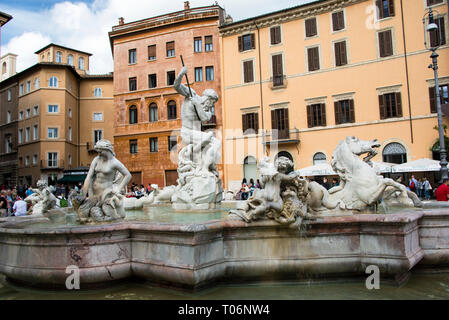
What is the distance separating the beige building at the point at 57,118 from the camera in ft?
125

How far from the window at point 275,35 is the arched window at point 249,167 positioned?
934cm

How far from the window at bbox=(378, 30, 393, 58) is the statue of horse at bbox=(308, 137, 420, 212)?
22.2 meters

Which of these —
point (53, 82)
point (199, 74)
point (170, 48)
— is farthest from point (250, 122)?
point (53, 82)

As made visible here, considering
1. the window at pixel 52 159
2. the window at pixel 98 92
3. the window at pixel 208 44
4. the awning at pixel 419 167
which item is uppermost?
the window at pixel 208 44

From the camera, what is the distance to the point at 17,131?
41.6 meters

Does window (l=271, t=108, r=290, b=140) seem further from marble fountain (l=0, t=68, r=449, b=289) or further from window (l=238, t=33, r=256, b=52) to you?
marble fountain (l=0, t=68, r=449, b=289)

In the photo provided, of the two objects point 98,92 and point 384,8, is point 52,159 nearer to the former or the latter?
point 98,92

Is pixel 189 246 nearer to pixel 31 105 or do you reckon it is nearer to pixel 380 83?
pixel 380 83

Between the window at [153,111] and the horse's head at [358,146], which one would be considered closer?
the horse's head at [358,146]

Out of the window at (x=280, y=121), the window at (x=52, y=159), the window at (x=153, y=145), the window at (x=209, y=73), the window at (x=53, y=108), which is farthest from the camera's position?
the window at (x=53, y=108)

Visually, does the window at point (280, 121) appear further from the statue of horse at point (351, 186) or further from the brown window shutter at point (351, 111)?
the statue of horse at point (351, 186)

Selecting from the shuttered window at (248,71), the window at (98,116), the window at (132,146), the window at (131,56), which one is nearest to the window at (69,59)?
the window at (98,116)

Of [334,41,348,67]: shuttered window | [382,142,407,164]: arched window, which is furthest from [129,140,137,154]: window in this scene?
[382,142,407,164]: arched window

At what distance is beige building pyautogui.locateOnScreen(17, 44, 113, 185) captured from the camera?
38.2 meters
